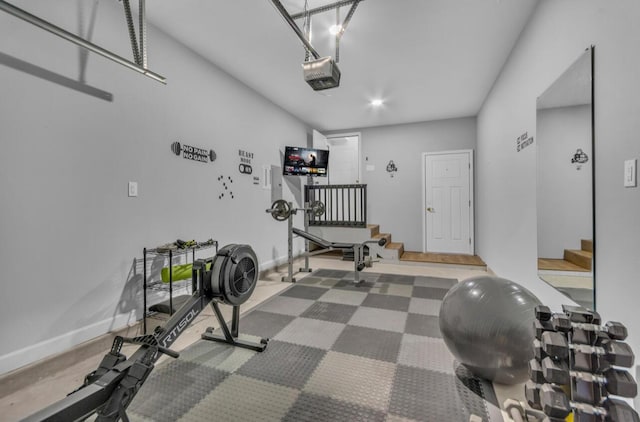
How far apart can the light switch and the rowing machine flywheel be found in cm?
234

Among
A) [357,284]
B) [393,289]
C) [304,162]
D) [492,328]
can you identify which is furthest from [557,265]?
[304,162]

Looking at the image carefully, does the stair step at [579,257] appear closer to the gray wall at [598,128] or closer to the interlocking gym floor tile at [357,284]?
the gray wall at [598,128]

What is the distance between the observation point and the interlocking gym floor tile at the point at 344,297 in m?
3.47

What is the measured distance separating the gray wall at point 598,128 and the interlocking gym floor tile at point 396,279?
4.37ft

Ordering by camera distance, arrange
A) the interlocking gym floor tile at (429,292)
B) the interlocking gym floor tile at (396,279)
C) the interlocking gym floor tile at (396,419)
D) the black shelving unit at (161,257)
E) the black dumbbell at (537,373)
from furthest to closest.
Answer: the interlocking gym floor tile at (396,279)
the interlocking gym floor tile at (429,292)
the black shelving unit at (161,257)
the interlocking gym floor tile at (396,419)
the black dumbbell at (537,373)

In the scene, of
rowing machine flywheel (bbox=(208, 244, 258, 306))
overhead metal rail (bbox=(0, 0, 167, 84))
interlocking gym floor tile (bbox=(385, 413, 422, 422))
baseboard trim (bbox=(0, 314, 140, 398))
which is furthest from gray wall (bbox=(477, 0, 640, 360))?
baseboard trim (bbox=(0, 314, 140, 398))

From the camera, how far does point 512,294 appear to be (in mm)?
1791

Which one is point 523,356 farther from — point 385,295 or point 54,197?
point 54,197

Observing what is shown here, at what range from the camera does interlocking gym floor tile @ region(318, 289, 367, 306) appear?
11.4 ft

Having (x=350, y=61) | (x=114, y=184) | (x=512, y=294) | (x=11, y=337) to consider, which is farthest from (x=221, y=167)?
(x=512, y=294)

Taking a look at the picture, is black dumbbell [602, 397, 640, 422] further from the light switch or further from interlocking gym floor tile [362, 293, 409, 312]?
interlocking gym floor tile [362, 293, 409, 312]

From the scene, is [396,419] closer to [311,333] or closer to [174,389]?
[311,333]

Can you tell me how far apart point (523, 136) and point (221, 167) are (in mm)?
3612

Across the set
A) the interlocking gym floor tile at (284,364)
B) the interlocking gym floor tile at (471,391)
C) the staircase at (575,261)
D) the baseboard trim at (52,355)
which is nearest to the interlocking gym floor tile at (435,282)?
the staircase at (575,261)
